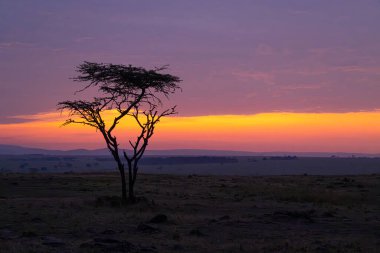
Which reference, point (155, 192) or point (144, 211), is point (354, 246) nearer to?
point (144, 211)

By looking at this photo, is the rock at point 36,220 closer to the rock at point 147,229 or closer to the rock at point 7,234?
the rock at point 7,234

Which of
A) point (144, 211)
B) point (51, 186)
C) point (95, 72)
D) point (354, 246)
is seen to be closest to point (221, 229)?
point (354, 246)

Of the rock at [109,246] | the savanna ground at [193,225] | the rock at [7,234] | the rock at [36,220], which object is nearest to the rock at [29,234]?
the savanna ground at [193,225]

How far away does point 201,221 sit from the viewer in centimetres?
2311

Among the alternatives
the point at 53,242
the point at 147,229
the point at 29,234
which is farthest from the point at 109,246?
the point at 147,229

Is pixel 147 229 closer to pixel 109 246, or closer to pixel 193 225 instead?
pixel 193 225

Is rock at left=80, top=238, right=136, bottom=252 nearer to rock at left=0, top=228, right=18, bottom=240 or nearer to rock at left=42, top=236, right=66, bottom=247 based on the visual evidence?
rock at left=42, top=236, right=66, bottom=247

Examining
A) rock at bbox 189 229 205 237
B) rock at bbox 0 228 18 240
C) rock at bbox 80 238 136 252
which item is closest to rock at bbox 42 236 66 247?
rock at bbox 80 238 136 252

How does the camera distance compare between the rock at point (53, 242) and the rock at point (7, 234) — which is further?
the rock at point (7, 234)

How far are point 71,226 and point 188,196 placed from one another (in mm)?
17216

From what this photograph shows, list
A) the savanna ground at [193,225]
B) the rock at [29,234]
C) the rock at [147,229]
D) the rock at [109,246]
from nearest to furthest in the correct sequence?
the rock at [109,246] → the savanna ground at [193,225] → the rock at [29,234] → the rock at [147,229]

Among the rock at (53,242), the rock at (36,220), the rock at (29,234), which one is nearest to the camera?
the rock at (53,242)

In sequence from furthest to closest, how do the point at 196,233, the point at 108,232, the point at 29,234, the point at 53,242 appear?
the point at 108,232, the point at 196,233, the point at 29,234, the point at 53,242

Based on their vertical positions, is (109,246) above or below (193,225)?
above
